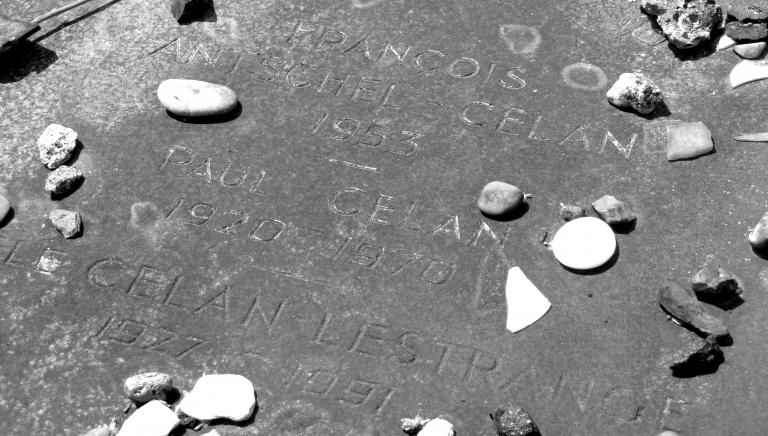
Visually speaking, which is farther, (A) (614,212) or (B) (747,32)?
(B) (747,32)

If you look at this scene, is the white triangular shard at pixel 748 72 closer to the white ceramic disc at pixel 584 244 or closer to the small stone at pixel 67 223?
the white ceramic disc at pixel 584 244

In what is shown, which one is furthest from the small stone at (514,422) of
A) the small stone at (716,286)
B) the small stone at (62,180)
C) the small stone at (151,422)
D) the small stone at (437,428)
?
the small stone at (62,180)

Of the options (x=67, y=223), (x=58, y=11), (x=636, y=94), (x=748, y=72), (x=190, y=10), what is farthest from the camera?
(x=58, y=11)

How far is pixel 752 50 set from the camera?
3270 millimetres

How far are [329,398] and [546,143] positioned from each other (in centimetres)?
112

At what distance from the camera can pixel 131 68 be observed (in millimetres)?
3486

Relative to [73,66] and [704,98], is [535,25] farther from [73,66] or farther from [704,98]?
[73,66]

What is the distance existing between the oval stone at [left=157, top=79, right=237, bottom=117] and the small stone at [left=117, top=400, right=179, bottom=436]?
110 cm

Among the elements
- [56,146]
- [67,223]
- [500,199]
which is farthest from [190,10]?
[500,199]

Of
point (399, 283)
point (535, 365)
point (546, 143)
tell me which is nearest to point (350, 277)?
point (399, 283)

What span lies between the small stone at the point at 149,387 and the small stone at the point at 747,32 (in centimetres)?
219

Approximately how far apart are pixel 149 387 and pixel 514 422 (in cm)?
95

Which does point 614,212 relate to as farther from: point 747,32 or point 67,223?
point 67,223

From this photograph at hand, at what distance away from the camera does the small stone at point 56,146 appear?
3184 millimetres
